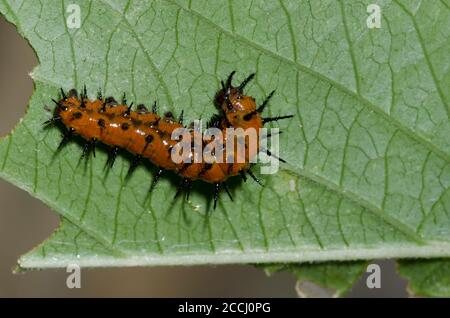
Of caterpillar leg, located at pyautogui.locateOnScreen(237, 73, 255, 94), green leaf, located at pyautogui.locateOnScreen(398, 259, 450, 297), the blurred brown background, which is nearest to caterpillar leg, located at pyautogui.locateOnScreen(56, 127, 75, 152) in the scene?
caterpillar leg, located at pyautogui.locateOnScreen(237, 73, 255, 94)

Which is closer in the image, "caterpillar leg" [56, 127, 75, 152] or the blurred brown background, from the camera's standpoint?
"caterpillar leg" [56, 127, 75, 152]

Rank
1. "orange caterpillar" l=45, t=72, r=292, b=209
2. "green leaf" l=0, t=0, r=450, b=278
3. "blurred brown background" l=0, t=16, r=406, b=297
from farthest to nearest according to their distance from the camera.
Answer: "blurred brown background" l=0, t=16, r=406, b=297 < "orange caterpillar" l=45, t=72, r=292, b=209 < "green leaf" l=0, t=0, r=450, b=278

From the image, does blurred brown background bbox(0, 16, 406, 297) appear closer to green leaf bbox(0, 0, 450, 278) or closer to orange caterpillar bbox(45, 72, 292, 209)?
green leaf bbox(0, 0, 450, 278)

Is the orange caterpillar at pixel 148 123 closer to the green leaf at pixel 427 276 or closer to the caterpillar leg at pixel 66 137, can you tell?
the caterpillar leg at pixel 66 137

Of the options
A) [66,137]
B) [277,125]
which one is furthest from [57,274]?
[277,125]

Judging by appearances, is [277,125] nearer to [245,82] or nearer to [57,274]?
[245,82]

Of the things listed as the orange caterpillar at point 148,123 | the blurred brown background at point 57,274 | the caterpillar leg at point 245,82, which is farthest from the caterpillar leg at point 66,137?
the blurred brown background at point 57,274
